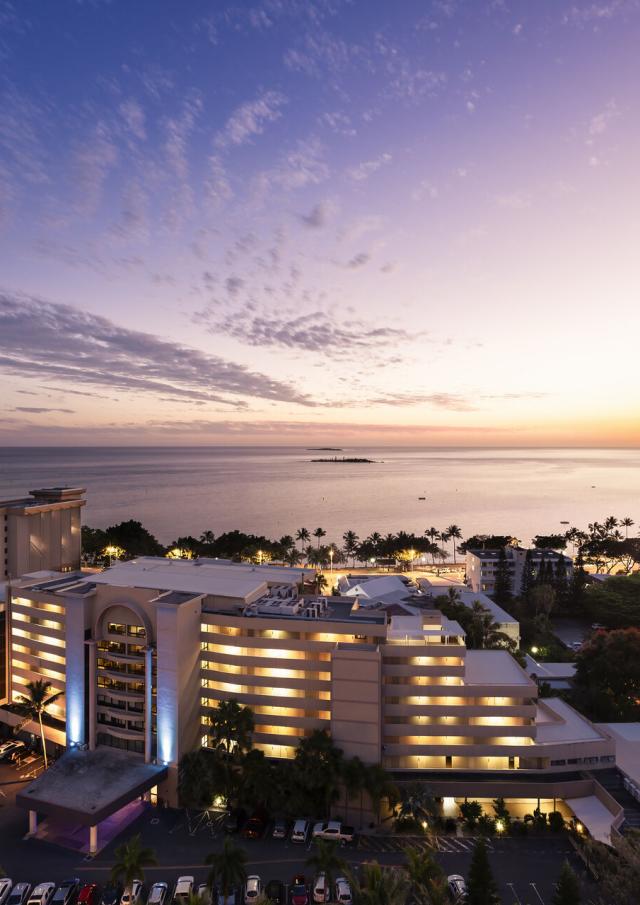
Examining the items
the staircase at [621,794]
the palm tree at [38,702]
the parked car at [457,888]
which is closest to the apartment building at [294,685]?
the staircase at [621,794]

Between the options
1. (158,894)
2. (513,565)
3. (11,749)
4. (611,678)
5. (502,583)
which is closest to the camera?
(158,894)

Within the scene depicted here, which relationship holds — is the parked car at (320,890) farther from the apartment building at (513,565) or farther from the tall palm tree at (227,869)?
the apartment building at (513,565)

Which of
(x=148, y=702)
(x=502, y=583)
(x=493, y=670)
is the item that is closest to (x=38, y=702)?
(x=148, y=702)

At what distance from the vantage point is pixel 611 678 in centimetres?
6075

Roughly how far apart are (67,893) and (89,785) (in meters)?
8.59

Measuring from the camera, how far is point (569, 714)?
5000 centimetres

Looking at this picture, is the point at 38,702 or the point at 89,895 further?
the point at 38,702

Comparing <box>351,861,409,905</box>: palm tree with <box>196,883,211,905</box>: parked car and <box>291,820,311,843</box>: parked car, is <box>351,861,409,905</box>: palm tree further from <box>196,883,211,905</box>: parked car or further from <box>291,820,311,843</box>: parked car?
<box>291,820,311,843</box>: parked car

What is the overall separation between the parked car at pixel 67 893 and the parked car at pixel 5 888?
2.91 meters

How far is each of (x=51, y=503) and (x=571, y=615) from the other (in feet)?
312

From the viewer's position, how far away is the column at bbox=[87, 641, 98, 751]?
154ft

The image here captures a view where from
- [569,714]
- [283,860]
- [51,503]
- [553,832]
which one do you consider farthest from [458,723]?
[51,503]

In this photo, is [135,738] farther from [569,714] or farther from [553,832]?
[569,714]

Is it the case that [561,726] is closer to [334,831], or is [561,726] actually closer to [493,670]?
[493,670]
